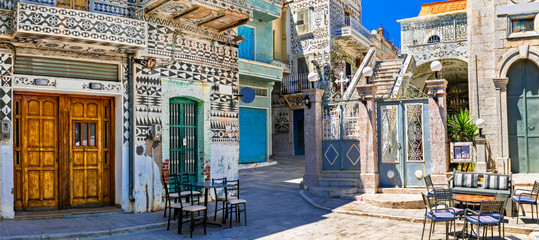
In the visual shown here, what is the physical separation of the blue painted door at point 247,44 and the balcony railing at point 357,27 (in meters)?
6.28

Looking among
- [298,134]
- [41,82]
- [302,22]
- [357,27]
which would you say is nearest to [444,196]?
[41,82]

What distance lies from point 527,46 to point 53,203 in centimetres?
1403

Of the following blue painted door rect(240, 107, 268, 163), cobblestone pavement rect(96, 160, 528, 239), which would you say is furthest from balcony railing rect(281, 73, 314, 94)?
cobblestone pavement rect(96, 160, 528, 239)

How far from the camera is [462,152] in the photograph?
1235cm

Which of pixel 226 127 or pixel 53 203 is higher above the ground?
Result: pixel 226 127

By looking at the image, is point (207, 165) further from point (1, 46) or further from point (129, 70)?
point (1, 46)

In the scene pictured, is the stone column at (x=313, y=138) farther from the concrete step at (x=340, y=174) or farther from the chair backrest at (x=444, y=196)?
the chair backrest at (x=444, y=196)

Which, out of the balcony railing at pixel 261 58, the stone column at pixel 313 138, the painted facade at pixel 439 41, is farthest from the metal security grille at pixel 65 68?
the painted facade at pixel 439 41

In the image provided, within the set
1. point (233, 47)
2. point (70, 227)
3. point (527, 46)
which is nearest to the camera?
point (70, 227)

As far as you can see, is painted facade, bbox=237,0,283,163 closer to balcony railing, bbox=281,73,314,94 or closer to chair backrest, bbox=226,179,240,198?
balcony railing, bbox=281,73,314,94

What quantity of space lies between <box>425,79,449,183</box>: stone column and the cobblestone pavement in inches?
116

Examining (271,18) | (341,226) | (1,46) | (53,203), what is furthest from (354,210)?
(271,18)

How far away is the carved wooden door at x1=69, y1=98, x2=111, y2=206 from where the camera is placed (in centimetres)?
1015

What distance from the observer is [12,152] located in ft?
29.6
